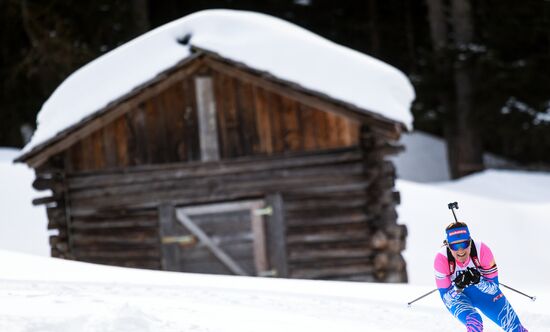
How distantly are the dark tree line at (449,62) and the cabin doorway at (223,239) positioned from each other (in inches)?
487

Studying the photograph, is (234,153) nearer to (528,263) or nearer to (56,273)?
(56,273)

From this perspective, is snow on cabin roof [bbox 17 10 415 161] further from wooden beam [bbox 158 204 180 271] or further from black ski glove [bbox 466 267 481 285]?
black ski glove [bbox 466 267 481 285]

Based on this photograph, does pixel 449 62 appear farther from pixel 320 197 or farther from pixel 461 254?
pixel 461 254

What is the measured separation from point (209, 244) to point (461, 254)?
6084 millimetres

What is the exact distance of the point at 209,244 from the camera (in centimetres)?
1196

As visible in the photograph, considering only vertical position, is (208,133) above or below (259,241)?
above

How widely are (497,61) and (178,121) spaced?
13.6m

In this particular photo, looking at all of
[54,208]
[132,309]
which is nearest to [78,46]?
[54,208]

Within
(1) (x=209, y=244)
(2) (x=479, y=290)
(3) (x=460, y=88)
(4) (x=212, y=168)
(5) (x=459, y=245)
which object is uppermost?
(3) (x=460, y=88)

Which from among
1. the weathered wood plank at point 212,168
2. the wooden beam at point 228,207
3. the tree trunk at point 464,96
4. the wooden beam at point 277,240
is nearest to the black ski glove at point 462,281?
the weathered wood plank at point 212,168

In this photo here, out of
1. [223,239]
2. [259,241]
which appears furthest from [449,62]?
[223,239]

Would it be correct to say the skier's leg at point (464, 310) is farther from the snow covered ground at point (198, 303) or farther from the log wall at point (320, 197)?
the log wall at point (320, 197)

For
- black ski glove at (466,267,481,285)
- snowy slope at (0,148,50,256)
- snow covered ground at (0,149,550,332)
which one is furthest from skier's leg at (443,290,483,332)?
snowy slope at (0,148,50,256)

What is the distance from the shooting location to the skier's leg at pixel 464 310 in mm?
6133
